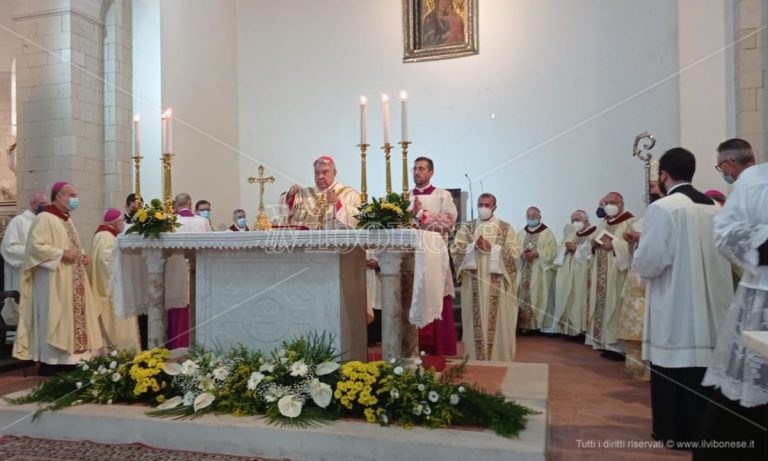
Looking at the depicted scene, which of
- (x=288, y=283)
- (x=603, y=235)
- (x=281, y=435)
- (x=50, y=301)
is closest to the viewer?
(x=281, y=435)

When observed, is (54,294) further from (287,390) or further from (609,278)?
(609,278)

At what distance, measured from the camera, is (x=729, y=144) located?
11.9 feet

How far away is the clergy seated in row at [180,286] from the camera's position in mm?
5848

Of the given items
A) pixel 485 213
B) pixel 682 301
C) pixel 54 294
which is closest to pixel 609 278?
pixel 485 213

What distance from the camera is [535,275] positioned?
9.48 meters

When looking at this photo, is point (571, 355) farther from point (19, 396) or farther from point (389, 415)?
point (19, 396)

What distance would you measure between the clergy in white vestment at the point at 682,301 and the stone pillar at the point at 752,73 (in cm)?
374

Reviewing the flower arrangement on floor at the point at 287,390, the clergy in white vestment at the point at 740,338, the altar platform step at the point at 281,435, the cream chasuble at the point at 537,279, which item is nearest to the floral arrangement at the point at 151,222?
the flower arrangement on floor at the point at 287,390

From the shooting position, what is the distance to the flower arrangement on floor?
3.67m

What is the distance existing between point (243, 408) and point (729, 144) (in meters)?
3.52

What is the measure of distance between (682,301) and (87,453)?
3.88 m

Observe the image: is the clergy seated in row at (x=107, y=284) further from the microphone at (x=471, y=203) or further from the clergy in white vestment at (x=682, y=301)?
A: the microphone at (x=471, y=203)

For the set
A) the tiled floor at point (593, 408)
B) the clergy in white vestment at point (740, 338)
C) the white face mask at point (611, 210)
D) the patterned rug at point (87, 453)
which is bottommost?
the tiled floor at point (593, 408)

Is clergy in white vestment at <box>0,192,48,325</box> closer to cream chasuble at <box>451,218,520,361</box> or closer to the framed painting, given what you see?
cream chasuble at <box>451,218,520,361</box>
